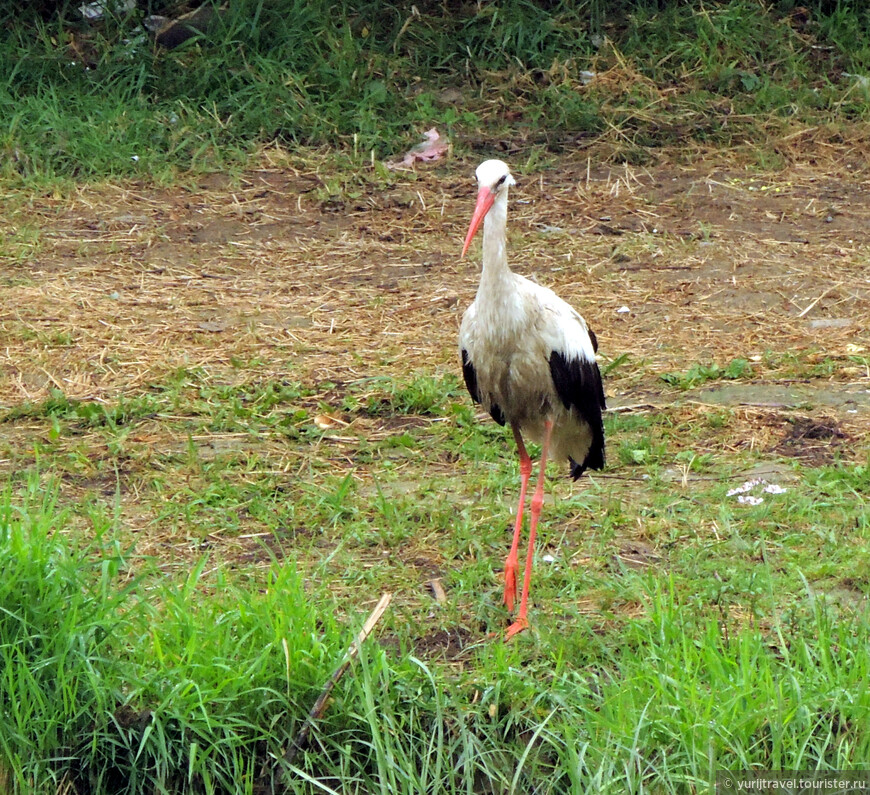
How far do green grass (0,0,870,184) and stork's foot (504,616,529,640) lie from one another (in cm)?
514

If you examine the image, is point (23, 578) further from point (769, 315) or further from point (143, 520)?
point (769, 315)

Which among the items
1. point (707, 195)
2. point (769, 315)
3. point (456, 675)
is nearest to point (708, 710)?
point (456, 675)

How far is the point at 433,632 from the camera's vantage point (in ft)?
13.3

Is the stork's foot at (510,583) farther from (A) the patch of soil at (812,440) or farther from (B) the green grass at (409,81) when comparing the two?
(B) the green grass at (409,81)

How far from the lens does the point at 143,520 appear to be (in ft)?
15.7

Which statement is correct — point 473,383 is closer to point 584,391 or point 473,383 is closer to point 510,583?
point 584,391

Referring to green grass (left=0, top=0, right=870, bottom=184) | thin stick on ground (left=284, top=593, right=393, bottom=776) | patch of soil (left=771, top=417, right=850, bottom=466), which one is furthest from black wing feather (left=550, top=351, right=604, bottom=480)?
green grass (left=0, top=0, right=870, bottom=184)

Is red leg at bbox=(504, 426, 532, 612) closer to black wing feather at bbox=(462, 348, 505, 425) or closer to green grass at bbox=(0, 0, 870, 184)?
black wing feather at bbox=(462, 348, 505, 425)

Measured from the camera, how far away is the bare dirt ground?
5965 mm

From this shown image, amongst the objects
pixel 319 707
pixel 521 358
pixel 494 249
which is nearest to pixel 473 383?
pixel 521 358

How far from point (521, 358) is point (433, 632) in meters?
0.97

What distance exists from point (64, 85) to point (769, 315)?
5.40 metres

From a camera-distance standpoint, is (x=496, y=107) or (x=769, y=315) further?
(x=496, y=107)

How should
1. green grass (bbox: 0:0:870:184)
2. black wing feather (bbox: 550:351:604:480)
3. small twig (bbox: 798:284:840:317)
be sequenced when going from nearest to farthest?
black wing feather (bbox: 550:351:604:480) < small twig (bbox: 798:284:840:317) < green grass (bbox: 0:0:870:184)
